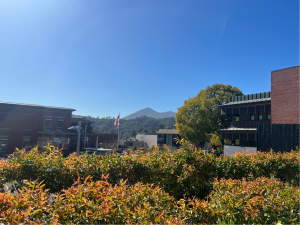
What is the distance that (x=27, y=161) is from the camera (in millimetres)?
4527

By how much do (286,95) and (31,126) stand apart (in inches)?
1282

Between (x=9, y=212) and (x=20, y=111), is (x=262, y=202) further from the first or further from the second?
(x=20, y=111)

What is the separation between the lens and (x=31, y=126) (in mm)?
30719

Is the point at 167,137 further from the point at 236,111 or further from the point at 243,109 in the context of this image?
the point at 243,109

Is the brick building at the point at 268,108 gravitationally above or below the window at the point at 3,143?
above

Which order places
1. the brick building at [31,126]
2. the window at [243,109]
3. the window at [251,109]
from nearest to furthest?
the window at [251,109], the window at [243,109], the brick building at [31,126]

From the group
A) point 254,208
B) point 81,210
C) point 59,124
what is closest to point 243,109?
point 254,208

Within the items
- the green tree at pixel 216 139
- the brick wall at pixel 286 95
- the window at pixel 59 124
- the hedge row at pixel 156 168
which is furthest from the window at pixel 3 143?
the brick wall at pixel 286 95

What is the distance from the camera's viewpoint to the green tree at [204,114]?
94.5ft

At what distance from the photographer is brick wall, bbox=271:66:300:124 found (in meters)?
18.2

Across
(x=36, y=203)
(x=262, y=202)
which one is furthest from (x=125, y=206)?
(x=262, y=202)

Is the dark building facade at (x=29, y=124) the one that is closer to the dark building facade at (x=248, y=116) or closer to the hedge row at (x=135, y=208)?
the dark building facade at (x=248, y=116)

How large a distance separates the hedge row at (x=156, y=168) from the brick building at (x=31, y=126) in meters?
23.8

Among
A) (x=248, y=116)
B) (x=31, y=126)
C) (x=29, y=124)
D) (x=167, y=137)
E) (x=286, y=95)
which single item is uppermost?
(x=286, y=95)
